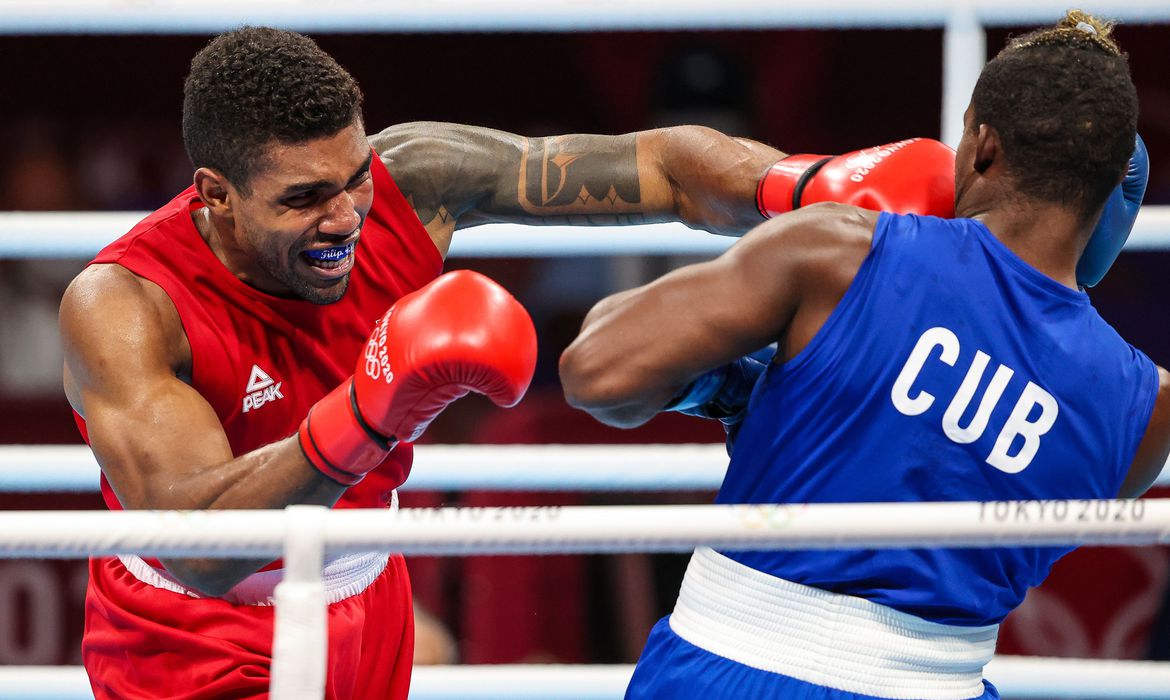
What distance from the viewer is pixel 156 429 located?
1.68 m

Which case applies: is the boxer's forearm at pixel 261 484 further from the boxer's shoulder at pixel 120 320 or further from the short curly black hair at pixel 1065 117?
the short curly black hair at pixel 1065 117

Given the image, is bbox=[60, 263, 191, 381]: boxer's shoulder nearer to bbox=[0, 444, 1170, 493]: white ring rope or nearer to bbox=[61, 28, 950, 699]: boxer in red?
bbox=[61, 28, 950, 699]: boxer in red

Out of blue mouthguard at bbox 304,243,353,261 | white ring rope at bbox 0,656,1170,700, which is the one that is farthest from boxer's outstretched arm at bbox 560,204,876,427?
white ring rope at bbox 0,656,1170,700

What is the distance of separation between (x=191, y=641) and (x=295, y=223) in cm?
57

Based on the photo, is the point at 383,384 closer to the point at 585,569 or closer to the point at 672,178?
the point at 672,178

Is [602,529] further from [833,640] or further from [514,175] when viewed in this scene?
[514,175]

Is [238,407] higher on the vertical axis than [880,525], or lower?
lower

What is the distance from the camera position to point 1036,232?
1510mm

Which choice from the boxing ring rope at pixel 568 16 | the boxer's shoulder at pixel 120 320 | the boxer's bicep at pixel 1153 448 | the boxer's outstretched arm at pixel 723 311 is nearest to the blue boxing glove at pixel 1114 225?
the boxer's bicep at pixel 1153 448

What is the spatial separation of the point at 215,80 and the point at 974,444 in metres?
1.08

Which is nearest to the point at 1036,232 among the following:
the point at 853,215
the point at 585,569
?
the point at 853,215

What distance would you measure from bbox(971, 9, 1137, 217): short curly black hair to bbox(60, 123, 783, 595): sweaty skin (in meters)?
0.55

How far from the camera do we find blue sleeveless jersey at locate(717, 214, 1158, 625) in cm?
146

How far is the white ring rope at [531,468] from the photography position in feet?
7.53
